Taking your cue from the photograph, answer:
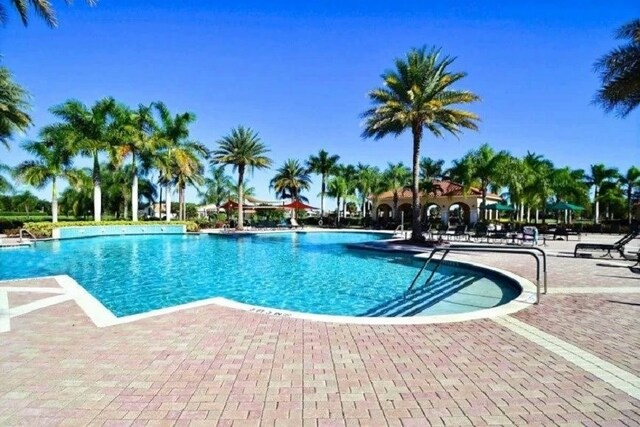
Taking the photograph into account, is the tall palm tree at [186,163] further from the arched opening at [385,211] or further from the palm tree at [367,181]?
the arched opening at [385,211]

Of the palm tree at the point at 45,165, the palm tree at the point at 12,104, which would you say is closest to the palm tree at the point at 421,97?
the palm tree at the point at 12,104

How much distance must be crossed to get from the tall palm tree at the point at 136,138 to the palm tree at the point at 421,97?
20.2 metres

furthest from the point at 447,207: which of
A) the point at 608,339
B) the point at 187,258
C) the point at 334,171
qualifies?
the point at 608,339

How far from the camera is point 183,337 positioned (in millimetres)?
5129

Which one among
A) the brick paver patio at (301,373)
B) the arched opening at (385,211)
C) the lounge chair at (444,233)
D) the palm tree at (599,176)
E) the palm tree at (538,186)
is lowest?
the brick paver patio at (301,373)

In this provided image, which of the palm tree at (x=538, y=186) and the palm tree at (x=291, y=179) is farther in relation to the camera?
the palm tree at (x=291, y=179)

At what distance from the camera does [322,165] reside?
44375 mm

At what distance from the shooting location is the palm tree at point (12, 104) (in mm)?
20891

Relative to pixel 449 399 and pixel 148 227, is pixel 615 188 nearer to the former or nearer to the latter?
pixel 148 227

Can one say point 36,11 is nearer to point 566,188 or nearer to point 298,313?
point 298,313

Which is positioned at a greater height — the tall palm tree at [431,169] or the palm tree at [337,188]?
the tall palm tree at [431,169]

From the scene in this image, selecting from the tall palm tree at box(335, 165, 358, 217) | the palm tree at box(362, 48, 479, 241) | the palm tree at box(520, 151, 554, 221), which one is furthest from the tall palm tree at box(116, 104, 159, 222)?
the palm tree at box(520, 151, 554, 221)

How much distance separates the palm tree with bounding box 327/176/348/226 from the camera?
44594 millimetres

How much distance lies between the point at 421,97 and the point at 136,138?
75.0ft
